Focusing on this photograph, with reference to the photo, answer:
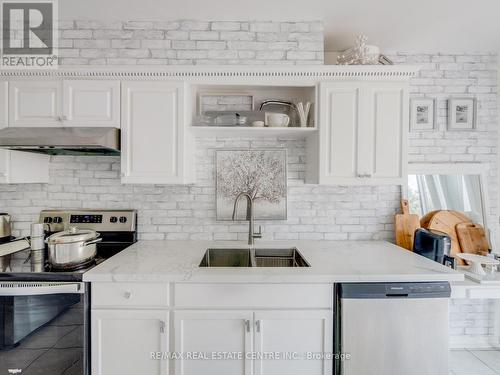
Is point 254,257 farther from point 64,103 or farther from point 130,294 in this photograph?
point 64,103

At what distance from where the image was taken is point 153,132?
6.48 ft

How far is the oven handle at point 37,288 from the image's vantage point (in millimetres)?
1501

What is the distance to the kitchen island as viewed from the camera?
5.14 feet

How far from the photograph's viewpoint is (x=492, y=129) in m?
2.46

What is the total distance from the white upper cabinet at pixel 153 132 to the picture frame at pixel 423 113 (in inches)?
76.7

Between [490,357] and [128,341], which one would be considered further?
[490,357]

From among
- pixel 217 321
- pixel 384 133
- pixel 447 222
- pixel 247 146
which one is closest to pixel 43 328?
pixel 217 321

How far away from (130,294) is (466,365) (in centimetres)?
270

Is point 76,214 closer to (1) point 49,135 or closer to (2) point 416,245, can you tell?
(1) point 49,135

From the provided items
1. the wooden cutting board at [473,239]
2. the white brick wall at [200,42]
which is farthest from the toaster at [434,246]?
the white brick wall at [200,42]

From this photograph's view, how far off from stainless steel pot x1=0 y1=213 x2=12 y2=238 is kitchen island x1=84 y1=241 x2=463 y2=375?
4.08ft

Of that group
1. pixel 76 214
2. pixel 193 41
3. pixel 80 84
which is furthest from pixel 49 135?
pixel 193 41

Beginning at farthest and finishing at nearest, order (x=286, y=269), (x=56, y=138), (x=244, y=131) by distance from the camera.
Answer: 1. (x=244, y=131)
2. (x=56, y=138)
3. (x=286, y=269)

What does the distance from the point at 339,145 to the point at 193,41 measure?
139 cm
